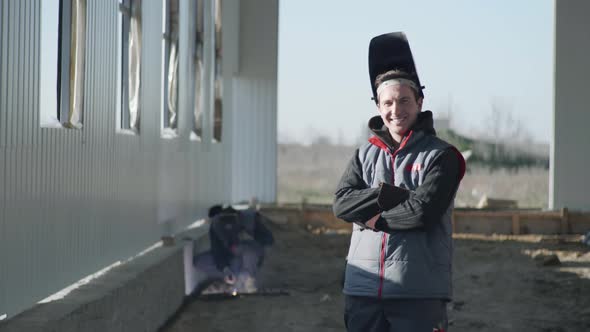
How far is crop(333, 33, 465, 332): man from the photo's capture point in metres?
3.69

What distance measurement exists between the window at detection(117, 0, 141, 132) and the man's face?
6.10 m

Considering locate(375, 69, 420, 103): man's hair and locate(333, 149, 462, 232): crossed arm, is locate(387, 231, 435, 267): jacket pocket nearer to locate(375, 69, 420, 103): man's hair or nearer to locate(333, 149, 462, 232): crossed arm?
locate(333, 149, 462, 232): crossed arm

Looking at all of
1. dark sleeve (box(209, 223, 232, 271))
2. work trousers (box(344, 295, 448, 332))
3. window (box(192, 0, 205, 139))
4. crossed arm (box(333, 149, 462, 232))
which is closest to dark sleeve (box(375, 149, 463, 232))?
crossed arm (box(333, 149, 462, 232))

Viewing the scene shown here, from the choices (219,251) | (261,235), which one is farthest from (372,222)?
(261,235)

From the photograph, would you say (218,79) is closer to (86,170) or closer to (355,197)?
(86,170)

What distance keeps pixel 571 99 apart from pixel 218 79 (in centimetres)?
725

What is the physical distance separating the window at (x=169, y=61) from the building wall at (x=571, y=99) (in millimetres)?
9245

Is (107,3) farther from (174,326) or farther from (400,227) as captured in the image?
(400,227)

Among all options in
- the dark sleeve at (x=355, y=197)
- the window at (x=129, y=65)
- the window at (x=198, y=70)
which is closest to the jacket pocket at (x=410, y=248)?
the dark sleeve at (x=355, y=197)

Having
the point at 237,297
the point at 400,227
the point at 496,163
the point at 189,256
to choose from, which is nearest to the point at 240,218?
the point at 189,256

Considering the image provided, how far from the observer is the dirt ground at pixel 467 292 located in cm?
932

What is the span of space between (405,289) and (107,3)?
5847 mm

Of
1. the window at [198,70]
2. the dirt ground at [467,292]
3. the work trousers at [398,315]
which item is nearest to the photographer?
the work trousers at [398,315]

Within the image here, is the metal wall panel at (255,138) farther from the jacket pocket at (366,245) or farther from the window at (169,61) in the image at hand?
the jacket pocket at (366,245)
